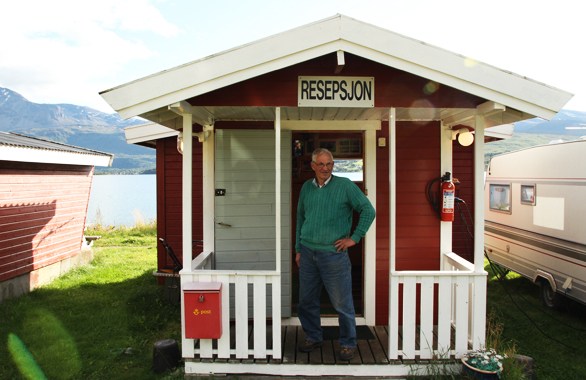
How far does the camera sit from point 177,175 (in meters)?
7.71

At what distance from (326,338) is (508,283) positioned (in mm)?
4830

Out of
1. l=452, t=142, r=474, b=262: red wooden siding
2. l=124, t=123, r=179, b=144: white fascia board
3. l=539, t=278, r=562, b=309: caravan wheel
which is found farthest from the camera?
l=452, t=142, r=474, b=262: red wooden siding

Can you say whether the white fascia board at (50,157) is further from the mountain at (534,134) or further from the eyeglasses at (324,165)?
the mountain at (534,134)

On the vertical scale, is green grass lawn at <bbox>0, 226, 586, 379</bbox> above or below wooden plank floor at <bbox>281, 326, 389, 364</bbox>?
below

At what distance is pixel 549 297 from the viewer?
6.14 metres

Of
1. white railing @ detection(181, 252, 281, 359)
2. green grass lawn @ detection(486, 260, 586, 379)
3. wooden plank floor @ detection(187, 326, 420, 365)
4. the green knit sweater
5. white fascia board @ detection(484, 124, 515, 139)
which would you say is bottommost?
green grass lawn @ detection(486, 260, 586, 379)

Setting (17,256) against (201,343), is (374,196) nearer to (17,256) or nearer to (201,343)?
(201,343)

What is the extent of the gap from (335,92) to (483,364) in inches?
96.8

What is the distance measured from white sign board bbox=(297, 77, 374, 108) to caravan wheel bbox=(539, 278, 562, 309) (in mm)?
4204

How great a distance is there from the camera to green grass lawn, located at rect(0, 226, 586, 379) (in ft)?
13.9

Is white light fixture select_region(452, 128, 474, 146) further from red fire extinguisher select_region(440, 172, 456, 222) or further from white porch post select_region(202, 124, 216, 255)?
white porch post select_region(202, 124, 216, 255)

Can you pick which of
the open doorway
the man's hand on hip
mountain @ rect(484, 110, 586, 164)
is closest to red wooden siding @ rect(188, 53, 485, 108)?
the man's hand on hip

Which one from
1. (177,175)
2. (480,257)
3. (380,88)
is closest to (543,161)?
(480,257)

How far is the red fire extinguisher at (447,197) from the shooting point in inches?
180
